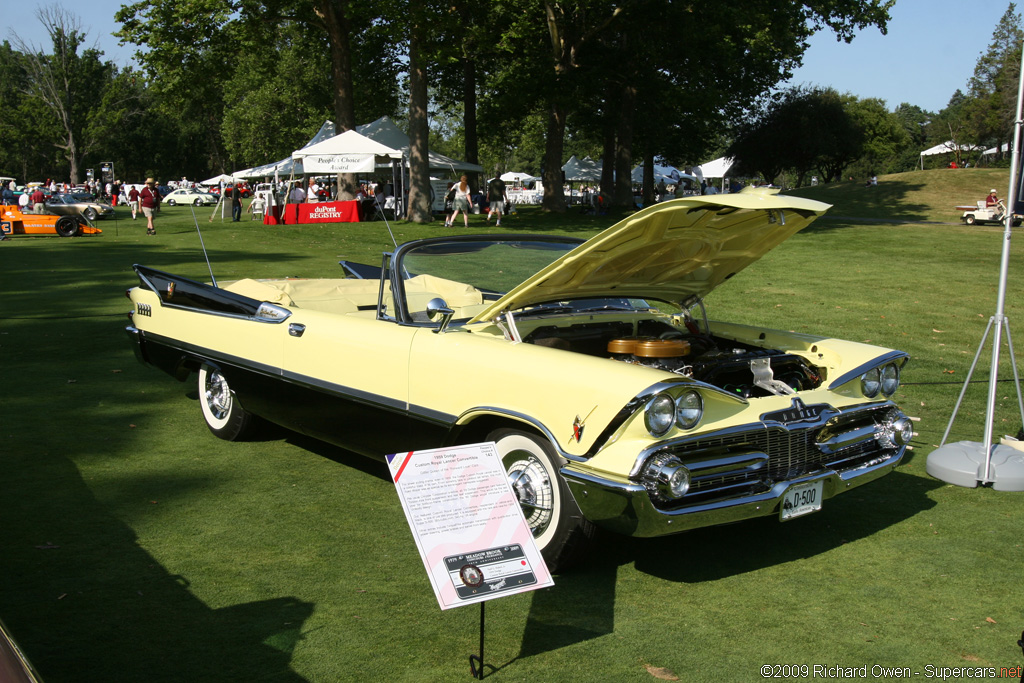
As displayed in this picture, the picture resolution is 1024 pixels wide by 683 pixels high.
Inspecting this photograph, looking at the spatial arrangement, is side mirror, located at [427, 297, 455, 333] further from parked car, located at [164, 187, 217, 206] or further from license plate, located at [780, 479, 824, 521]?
parked car, located at [164, 187, 217, 206]

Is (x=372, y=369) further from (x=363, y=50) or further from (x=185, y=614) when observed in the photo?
(x=363, y=50)

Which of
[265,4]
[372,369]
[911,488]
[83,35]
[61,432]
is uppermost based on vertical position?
[83,35]

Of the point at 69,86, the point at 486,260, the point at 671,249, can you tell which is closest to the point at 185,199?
the point at 69,86

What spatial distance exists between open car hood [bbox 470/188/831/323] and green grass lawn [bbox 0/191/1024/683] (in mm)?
1363

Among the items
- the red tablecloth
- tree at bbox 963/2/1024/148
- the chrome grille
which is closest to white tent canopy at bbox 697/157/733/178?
tree at bbox 963/2/1024/148

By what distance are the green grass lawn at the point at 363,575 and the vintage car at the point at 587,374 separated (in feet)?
1.19

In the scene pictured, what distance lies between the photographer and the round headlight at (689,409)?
140 inches

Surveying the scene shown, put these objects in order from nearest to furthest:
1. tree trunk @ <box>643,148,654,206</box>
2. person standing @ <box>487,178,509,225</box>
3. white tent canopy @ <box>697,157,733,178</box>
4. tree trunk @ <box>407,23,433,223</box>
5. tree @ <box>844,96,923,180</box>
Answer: tree trunk @ <box>407,23,433,223</box> < person standing @ <box>487,178,509,225</box> < tree trunk @ <box>643,148,654,206</box> < white tent canopy @ <box>697,157,733,178</box> < tree @ <box>844,96,923,180</box>

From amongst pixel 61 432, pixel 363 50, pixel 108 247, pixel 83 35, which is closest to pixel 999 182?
pixel 363 50

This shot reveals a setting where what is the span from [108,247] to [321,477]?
16.5m

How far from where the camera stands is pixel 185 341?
592 centimetres

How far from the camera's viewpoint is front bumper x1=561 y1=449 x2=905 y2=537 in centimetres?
339

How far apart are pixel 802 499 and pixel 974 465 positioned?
2.03m

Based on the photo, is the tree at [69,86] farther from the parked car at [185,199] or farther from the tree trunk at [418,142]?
the tree trunk at [418,142]
